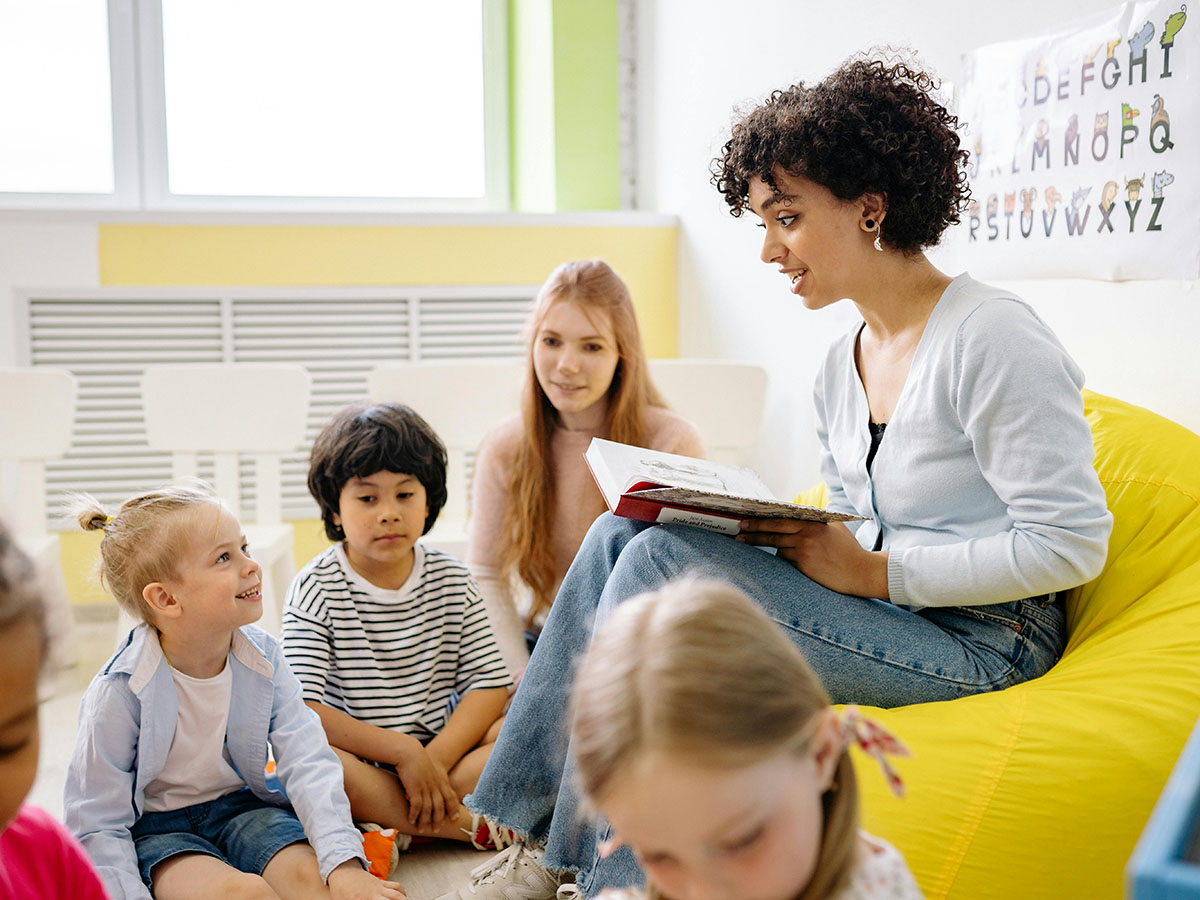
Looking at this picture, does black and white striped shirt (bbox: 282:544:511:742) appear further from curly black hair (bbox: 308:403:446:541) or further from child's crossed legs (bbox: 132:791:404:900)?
child's crossed legs (bbox: 132:791:404:900)

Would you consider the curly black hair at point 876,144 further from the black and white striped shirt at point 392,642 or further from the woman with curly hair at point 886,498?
the black and white striped shirt at point 392,642

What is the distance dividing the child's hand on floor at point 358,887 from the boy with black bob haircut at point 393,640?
28 cm

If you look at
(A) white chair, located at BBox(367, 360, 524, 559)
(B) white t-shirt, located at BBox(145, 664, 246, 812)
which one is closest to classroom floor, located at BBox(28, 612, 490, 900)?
(B) white t-shirt, located at BBox(145, 664, 246, 812)

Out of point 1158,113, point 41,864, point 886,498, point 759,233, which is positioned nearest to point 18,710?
point 41,864

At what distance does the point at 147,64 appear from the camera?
131 inches

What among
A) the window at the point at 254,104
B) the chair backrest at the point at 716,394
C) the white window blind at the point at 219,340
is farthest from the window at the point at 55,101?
the chair backrest at the point at 716,394

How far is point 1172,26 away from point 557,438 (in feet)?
3.69

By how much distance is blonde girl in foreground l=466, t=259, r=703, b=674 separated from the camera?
1.91m

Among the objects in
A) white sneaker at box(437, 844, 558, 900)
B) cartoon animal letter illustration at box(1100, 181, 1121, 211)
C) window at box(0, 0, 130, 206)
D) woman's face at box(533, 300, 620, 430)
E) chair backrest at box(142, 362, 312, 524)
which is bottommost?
white sneaker at box(437, 844, 558, 900)

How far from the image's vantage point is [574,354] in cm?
190

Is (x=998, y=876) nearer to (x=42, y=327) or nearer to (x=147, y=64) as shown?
(x=42, y=327)

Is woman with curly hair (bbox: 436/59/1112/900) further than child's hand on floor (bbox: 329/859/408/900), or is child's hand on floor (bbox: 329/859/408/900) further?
child's hand on floor (bbox: 329/859/408/900)

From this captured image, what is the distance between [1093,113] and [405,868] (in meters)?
1.49

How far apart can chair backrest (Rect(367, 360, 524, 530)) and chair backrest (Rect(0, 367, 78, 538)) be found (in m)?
0.69
